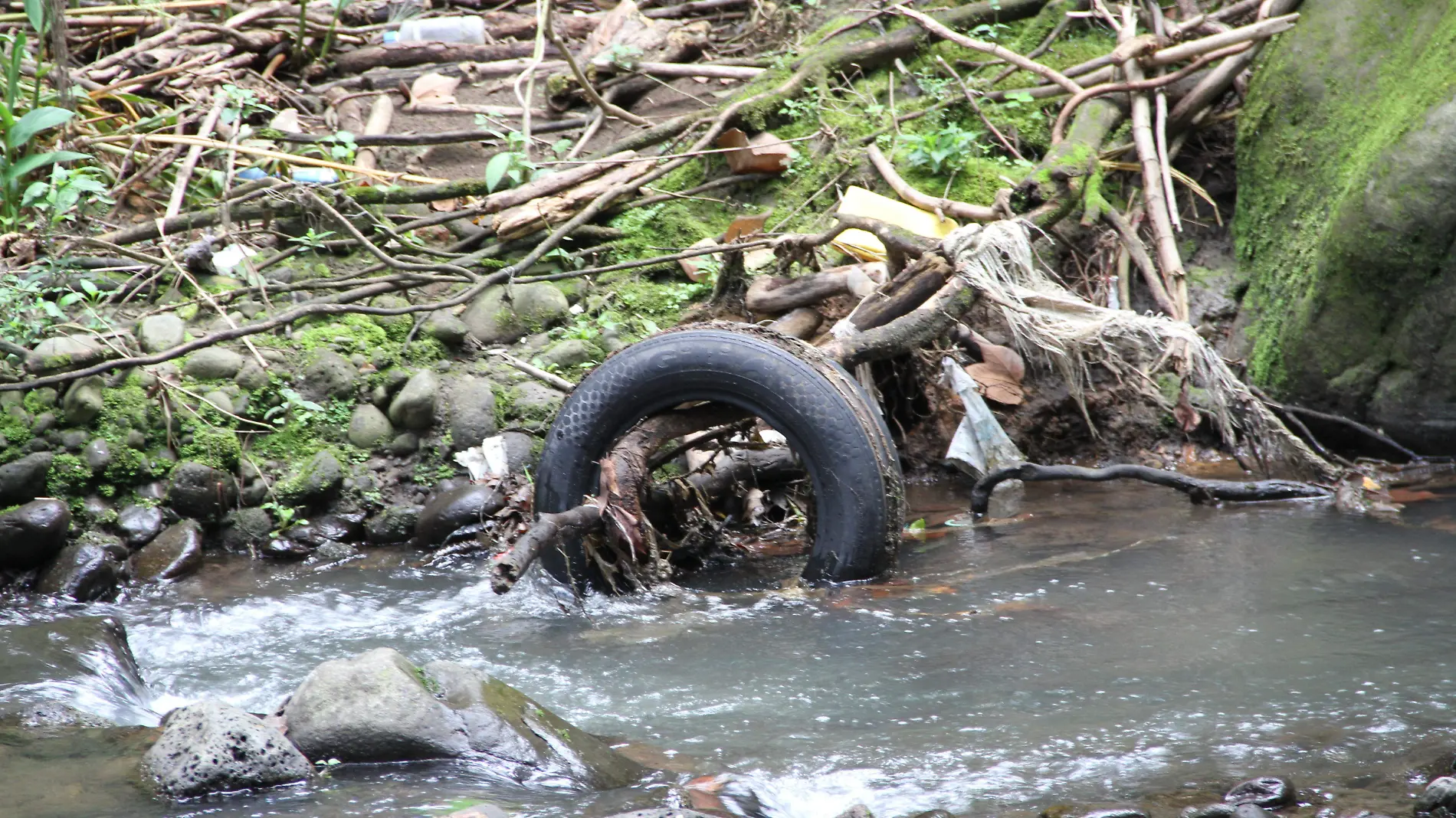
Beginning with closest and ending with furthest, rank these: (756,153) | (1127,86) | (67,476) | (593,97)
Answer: (67,476), (1127,86), (756,153), (593,97)

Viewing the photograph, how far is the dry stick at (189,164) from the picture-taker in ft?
22.4

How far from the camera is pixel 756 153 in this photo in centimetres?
712

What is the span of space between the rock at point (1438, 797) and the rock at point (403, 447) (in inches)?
168

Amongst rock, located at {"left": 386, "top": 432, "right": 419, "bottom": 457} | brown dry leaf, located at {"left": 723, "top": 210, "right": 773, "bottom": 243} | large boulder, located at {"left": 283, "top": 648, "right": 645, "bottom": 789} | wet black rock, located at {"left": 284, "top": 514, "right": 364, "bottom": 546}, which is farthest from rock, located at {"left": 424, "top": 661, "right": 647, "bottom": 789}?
brown dry leaf, located at {"left": 723, "top": 210, "right": 773, "bottom": 243}

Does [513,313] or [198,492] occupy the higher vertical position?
[513,313]

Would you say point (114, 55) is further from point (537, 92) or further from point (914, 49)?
point (914, 49)

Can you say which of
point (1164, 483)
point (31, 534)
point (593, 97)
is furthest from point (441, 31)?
point (1164, 483)

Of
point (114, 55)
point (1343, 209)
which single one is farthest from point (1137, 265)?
point (114, 55)

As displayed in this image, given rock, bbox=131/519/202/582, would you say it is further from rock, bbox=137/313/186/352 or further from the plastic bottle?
the plastic bottle

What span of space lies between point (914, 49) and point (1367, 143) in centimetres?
300

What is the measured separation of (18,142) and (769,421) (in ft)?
13.4

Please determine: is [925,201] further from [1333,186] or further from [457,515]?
[457,515]

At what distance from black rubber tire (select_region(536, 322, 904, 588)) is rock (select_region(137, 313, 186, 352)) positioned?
2242 millimetres

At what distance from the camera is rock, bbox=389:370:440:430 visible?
5.67 metres
